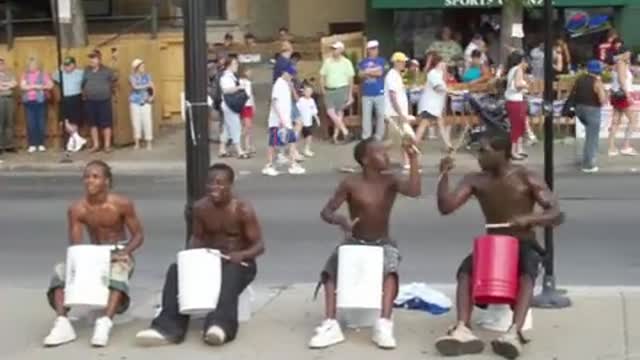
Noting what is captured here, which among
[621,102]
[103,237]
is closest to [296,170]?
[621,102]

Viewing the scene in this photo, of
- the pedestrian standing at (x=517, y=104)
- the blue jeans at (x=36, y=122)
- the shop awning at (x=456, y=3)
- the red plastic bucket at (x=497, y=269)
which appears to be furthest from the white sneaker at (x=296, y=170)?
the red plastic bucket at (x=497, y=269)

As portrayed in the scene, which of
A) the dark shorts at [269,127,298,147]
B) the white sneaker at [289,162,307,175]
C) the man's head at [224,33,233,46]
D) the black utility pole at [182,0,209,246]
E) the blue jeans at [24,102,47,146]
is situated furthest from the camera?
the man's head at [224,33,233,46]

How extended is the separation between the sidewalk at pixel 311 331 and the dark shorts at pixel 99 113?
1215 centimetres

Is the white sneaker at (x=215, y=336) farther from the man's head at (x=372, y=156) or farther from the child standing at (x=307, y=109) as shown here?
the child standing at (x=307, y=109)

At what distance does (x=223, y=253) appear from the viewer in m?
8.48

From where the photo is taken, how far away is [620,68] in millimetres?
19953

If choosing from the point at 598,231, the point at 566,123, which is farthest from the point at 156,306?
the point at 566,123

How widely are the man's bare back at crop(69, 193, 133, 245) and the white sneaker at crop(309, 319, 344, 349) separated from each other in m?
1.56

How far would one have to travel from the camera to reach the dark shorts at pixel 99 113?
21469 mm

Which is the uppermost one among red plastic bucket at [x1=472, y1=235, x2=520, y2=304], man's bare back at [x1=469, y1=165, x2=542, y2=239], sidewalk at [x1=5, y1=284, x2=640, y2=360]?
man's bare back at [x1=469, y1=165, x2=542, y2=239]

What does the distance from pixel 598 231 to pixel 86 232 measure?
242 inches

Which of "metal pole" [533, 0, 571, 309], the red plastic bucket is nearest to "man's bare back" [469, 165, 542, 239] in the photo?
the red plastic bucket

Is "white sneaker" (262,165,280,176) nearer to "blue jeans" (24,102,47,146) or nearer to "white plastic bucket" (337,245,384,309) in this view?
"blue jeans" (24,102,47,146)

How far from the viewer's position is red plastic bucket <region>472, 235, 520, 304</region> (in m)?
7.83
